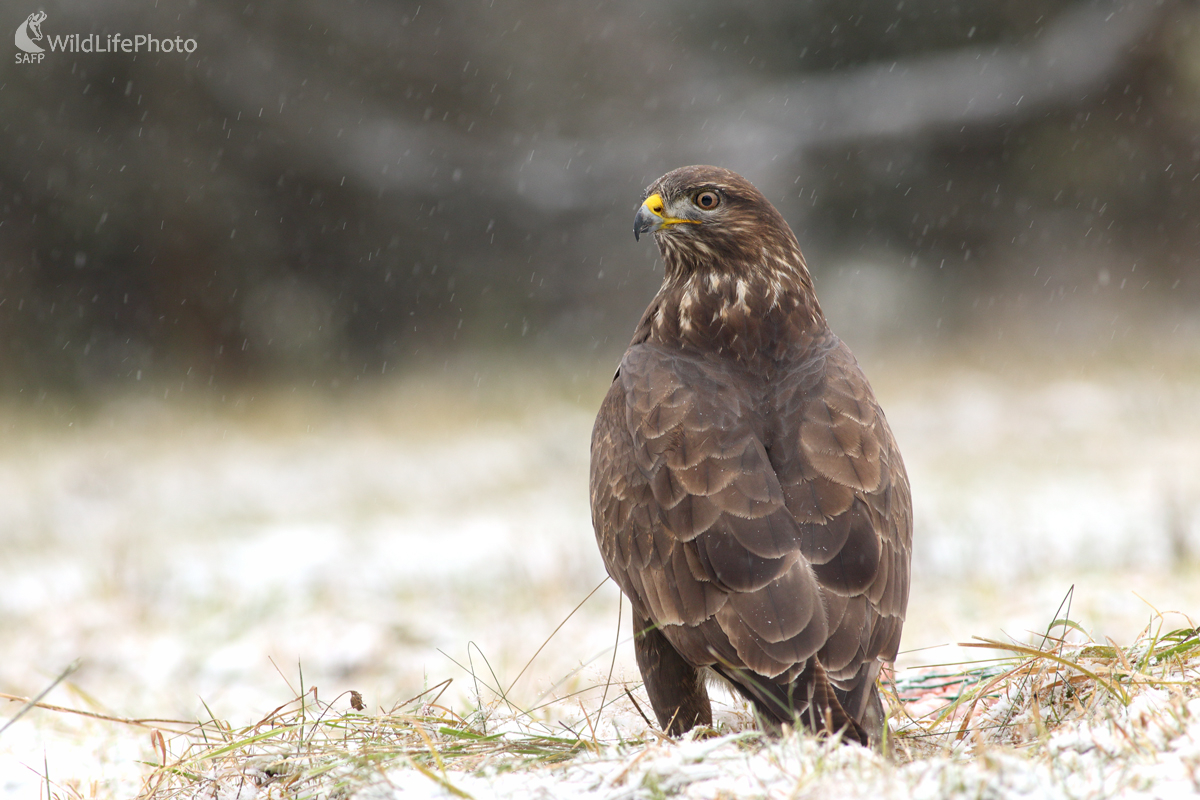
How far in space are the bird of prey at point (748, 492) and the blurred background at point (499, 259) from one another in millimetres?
4361

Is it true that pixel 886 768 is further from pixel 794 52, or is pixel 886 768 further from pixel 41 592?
pixel 794 52

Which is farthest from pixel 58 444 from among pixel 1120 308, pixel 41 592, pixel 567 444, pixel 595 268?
pixel 1120 308

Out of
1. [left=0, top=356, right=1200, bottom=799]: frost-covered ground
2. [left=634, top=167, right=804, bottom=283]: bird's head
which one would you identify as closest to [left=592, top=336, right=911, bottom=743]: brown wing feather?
[left=0, top=356, right=1200, bottom=799]: frost-covered ground

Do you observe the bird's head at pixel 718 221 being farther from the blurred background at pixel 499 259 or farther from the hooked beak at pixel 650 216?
the blurred background at pixel 499 259

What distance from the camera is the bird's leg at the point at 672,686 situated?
331 cm

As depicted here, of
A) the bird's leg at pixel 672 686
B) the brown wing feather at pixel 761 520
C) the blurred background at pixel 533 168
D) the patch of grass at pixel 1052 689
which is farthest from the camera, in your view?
the blurred background at pixel 533 168

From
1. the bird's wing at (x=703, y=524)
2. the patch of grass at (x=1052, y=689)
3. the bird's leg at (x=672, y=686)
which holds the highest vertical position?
the bird's wing at (x=703, y=524)

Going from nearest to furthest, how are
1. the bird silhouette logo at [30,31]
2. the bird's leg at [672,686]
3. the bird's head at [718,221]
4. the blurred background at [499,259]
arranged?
1. the bird's leg at [672,686]
2. the bird's head at [718,221]
3. the blurred background at [499,259]
4. the bird silhouette logo at [30,31]

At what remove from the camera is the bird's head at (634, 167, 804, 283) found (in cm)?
411

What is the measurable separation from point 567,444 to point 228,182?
5121 mm

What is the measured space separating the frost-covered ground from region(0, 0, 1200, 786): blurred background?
0.23 ft

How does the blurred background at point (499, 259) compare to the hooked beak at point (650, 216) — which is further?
the blurred background at point (499, 259)

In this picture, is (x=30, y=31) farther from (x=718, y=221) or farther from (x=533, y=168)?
(x=718, y=221)

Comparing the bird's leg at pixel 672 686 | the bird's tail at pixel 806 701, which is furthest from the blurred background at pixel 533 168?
the bird's tail at pixel 806 701
